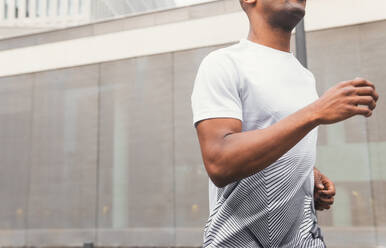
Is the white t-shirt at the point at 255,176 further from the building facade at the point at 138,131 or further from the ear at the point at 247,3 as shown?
the building facade at the point at 138,131

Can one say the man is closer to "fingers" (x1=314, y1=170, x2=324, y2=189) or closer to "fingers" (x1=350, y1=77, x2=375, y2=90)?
"fingers" (x1=350, y1=77, x2=375, y2=90)

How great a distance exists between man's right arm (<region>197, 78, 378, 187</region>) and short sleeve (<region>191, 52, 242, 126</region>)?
0.05m

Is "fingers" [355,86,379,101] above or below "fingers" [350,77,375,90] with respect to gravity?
below

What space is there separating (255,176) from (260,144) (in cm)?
19

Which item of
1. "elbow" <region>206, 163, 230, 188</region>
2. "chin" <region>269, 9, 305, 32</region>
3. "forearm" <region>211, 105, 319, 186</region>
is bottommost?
"elbow" <region>206, 163, 230, 188</region>

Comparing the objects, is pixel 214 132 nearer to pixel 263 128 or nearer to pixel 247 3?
pixel 263 128

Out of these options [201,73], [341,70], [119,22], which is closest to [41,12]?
[119,22]

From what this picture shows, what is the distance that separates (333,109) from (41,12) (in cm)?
2842

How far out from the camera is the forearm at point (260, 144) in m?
1.12

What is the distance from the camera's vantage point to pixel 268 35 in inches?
56.7

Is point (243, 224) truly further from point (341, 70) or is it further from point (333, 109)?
point (341, 70)

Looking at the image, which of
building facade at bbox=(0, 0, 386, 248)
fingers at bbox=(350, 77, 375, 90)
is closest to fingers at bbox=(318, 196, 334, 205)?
fingers at bbox=(350, 77, 375, 90)

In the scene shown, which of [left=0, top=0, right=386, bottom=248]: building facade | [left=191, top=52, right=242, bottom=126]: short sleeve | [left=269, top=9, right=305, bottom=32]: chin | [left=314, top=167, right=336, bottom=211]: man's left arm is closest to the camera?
[left=191, top=52, right=242, bottom=126]: short sleeve

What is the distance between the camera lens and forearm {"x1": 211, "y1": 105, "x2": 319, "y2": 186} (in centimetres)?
112
